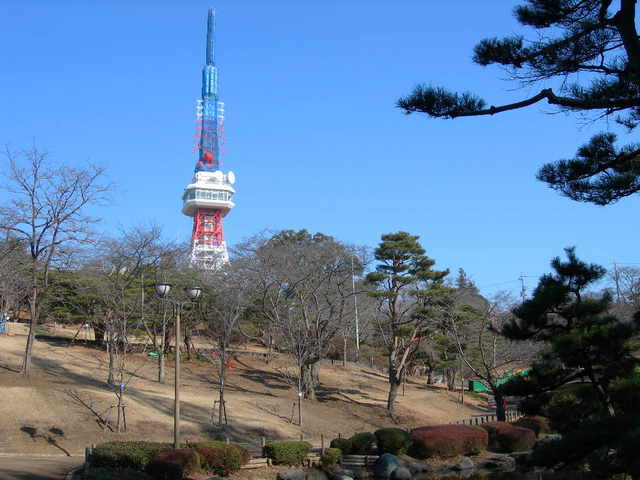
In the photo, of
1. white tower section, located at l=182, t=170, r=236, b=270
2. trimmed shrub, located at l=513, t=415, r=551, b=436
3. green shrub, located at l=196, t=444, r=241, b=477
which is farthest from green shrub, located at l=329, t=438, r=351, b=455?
white tower section, located at l=182, t=170, r=236, b=270

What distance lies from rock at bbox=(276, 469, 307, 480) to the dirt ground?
6.29 meters

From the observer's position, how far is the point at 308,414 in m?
28.0

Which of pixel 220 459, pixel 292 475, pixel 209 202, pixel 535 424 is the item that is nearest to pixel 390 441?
pixel 292 475

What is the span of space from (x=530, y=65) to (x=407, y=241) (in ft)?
86.0

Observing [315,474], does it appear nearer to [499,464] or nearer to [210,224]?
[499,464]

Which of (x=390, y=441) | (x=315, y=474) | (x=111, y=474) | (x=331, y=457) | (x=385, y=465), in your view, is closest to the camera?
(x=111, y=474)

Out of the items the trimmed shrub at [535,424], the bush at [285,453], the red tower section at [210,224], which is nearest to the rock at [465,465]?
the bush at [285,453]

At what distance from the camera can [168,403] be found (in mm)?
25312

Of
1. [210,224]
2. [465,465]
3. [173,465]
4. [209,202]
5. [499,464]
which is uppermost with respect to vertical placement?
[209,202]

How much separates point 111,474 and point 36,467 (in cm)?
251

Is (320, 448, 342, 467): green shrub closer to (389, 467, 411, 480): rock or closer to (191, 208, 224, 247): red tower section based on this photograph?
(389, 467, 411, 480): rock

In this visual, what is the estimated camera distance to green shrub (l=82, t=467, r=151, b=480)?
13.4 metres

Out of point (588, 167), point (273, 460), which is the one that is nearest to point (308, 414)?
point (273, 460)

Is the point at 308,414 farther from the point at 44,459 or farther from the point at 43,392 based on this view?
the point at 44,459
